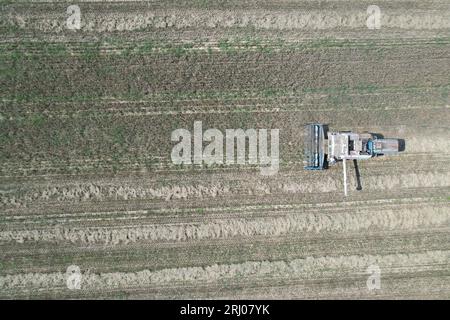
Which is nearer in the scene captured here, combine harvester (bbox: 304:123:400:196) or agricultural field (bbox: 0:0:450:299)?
agricultural field (bbox: 0:0:450:299)

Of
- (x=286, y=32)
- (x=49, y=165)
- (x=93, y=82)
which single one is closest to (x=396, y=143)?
(x=286, y=32)

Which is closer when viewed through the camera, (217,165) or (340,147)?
(340,147)

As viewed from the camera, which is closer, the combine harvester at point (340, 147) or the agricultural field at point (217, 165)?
the agricultural field at point (217, 165)

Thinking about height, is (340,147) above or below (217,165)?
above
